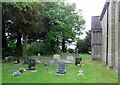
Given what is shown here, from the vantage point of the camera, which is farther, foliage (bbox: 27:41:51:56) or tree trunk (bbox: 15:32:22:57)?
foliage (bbox: 27:41:51:56)

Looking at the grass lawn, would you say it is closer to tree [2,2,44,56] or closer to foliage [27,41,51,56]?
tree [2,2,44,56]

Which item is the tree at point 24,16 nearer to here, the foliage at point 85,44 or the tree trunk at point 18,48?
the tree trunk at point 18,48

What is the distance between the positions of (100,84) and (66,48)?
38.8 meters

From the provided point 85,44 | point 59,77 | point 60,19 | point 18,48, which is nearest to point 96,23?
point 60,19

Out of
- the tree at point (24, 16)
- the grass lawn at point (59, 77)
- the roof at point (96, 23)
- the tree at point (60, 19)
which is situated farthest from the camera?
the roof at point (96, 23)

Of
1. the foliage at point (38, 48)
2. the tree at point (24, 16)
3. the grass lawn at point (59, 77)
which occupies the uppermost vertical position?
the tree at point (24, 16)

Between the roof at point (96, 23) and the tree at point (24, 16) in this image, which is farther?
the roof at point (96, 23)

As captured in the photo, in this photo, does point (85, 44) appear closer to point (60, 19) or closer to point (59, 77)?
point (60, 19)

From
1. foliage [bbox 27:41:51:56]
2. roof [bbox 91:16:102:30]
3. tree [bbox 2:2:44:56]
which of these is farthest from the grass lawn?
foliage [bbox 27:41:51:56]

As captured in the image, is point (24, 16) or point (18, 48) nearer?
point (24, 16)

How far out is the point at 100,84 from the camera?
1062 centimetres

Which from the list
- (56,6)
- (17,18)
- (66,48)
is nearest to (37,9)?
(17,18)

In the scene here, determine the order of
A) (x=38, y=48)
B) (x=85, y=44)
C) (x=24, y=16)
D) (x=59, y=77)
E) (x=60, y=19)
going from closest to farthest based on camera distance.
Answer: (x=59, y=77)
(x=24, y=16)
(x=60, y=19)
(x=38, y=48)
(x=85, y=44)

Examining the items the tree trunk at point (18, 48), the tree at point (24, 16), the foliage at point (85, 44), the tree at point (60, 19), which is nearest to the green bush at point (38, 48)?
the tree at point (60, 19)
